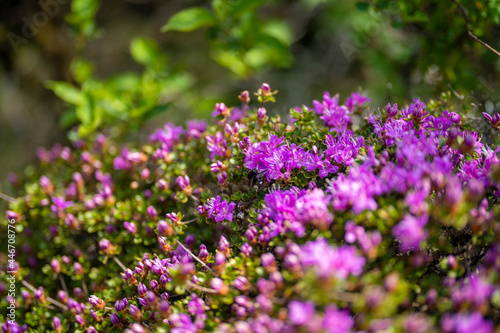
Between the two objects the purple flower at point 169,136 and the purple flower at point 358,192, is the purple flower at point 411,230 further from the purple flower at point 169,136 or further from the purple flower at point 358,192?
the purple flower at point 169,136

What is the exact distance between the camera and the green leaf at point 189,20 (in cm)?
288

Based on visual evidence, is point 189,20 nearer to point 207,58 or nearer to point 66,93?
point 66,93

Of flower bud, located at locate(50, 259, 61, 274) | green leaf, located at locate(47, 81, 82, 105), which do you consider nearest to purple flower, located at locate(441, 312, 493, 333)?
flower bud, located at locate(50, 259, 61, 274)

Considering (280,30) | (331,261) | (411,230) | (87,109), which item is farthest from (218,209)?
(280,30)

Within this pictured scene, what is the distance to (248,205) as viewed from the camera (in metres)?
2.02

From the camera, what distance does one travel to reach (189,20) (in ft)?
9.73

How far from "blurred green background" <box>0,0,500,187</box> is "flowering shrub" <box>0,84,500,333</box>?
2.27 feet

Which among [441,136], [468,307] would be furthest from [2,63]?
[468,307]

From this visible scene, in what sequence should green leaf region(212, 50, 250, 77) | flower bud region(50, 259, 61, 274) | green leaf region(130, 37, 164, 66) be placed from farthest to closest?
green leaf region(212, 50, 250, 77) < green leaf region(130, 37, 164, 66) < flower bud region(50, 259, 61, 274)

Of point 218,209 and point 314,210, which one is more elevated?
point 314,210

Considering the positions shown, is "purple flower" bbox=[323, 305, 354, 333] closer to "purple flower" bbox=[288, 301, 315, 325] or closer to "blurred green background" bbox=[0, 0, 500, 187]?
"purple flower" bbox=[288, 301, 315, 325]

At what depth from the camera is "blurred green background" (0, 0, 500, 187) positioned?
115 inches

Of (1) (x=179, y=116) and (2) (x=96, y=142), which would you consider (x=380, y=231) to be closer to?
(2) (x=96, y=142)

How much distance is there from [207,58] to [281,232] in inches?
167
